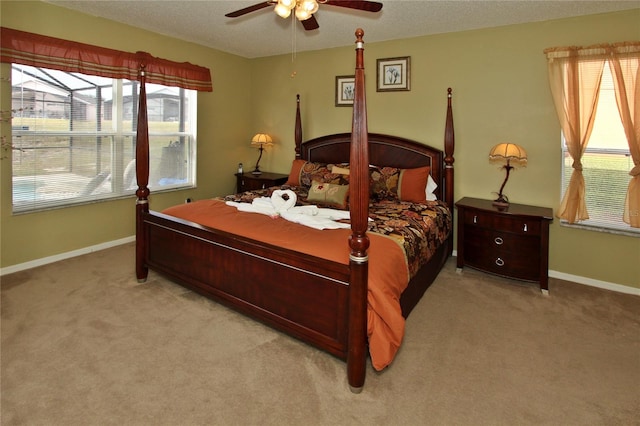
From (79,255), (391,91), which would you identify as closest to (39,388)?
(79,255)

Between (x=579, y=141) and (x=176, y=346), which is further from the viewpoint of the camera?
(x=579, y=141)

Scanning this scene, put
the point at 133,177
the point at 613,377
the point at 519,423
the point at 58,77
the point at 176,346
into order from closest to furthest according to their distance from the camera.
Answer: the point at 519,423
the point at 613,377
the point at 176,346
the point at 58,77
the point at 133,177

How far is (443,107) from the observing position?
4.04 meters

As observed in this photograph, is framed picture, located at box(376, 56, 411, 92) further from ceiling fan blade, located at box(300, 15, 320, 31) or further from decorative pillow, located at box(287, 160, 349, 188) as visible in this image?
ceiling fan blade, located at box(300, 15, 320, 31)

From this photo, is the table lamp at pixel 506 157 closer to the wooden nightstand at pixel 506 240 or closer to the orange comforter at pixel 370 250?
the wooden nightstand at pixel 506 240

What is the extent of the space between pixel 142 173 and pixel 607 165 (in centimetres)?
391

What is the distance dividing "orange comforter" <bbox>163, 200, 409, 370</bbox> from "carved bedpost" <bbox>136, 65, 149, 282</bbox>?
9.5 inches

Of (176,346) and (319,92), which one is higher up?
(319,92)

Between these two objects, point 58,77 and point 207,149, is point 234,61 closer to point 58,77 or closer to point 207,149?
point 207,149

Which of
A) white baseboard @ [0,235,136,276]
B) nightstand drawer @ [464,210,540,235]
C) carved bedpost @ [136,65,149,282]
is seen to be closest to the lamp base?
nightstand drawer @ [464,210,540,235]

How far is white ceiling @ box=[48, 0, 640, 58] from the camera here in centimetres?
318

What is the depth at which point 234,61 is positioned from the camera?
5.23 meters

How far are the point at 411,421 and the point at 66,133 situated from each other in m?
3.84

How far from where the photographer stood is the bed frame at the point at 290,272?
184cm
